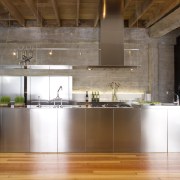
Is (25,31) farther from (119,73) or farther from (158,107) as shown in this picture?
(158,107)

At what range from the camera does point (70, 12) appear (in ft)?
26.2

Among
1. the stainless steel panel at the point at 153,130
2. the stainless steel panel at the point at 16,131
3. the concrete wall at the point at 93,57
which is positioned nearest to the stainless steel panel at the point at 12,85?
the concrete wall at the point at 93,57

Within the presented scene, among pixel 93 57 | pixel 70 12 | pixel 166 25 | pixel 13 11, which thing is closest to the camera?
pixel 13 11

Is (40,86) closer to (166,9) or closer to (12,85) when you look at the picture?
(12,85)

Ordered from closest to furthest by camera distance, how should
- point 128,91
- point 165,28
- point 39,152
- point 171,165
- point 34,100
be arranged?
point 171,165
point 39,152
point 165,28
point 34,100
point 128,91

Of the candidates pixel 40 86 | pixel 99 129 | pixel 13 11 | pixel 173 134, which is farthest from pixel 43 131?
pixel 13 11

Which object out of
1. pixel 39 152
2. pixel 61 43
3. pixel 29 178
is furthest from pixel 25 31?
pixel 29 178

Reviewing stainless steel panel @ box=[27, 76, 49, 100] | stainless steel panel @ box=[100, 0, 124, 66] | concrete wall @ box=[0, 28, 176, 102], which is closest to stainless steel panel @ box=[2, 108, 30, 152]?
stainless steel panel @ box=[100, 0, 124, 66]

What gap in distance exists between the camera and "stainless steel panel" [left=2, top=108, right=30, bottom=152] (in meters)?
5.84

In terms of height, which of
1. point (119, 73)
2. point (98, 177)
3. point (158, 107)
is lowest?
point (98, 177)

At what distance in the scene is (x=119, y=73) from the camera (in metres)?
9.05

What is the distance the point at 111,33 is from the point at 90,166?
107 inches

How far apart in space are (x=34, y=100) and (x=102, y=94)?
6.84ft

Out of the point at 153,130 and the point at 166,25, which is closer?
the point at 153,130
